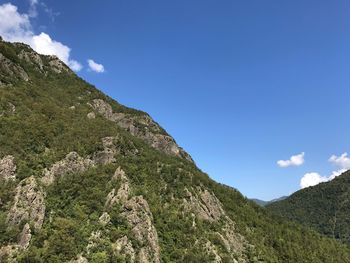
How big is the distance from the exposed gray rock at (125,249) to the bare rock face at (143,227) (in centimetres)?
180

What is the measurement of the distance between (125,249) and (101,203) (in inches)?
523

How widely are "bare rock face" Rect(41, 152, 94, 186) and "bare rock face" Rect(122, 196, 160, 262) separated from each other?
1817 cm

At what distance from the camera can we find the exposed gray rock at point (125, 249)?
70.8m

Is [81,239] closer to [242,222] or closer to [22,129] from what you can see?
[22,129]

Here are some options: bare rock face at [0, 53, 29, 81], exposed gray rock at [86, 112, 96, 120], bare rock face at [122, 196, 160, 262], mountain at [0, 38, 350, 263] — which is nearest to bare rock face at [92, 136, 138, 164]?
mountain at [0, 38, 350, 263]

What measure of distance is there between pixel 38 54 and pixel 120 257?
4718 inches

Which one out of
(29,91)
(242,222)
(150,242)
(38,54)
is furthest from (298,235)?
(38,54)

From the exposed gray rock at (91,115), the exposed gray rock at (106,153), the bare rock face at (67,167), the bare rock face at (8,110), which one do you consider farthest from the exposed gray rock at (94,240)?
the exposed gray rock at (91,115)

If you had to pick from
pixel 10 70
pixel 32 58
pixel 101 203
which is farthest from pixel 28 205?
pixel 32 58

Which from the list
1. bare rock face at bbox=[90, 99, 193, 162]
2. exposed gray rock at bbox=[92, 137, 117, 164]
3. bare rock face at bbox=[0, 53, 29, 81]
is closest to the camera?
exposed gray rock at bbox=[92, 137, 117, 164]

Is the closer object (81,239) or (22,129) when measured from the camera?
(81,239)

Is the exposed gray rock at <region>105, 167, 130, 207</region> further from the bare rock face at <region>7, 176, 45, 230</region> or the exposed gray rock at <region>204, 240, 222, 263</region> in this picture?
the exposed gray rock at <region>204, 240, 222, 263</region>

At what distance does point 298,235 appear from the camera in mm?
123812

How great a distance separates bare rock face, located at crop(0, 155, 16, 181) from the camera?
260 feet
